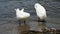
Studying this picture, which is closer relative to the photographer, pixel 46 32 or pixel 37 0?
pixel 46 32

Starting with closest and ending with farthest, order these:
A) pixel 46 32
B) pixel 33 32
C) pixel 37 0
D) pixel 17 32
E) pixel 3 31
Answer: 1. pixel 46 32
2. pixel 33 32
3. pixel 17 32
4. pixel 3 31
5. pixel 37 0

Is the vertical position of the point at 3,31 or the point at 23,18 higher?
the point at 23,18

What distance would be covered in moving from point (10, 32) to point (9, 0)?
23.9 ft

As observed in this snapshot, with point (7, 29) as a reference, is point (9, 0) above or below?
above

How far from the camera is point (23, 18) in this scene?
4.92m

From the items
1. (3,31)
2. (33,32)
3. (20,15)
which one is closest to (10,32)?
(3,31)

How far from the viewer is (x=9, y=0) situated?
38.4 ft

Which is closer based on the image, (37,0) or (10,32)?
(10,32)

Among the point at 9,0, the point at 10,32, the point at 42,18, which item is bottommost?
the point at 10,32

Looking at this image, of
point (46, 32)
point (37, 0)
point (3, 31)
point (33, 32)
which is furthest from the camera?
point (37, 0)

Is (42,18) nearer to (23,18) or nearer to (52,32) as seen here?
(23,18)

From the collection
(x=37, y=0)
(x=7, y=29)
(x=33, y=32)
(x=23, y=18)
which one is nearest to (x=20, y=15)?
(x=23, y=18)

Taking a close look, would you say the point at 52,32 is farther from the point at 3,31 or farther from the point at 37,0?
the point at 37,0

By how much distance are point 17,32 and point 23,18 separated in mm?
→ 663
